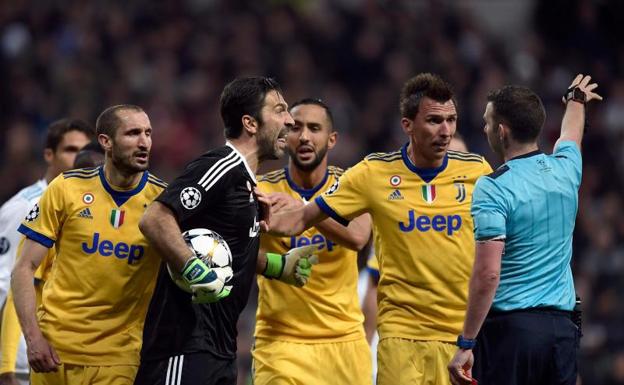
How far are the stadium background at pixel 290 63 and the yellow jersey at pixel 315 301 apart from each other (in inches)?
329

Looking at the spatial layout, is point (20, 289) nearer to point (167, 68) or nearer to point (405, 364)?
point (405, 364)

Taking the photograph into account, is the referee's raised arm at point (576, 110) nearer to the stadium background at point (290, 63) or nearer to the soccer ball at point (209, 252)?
the soccer ball at point (209, 252)

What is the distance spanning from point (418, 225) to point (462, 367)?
51.5 inches

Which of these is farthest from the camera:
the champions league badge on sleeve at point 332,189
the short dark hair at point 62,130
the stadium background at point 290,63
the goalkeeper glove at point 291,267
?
the stadium background at point 290,63

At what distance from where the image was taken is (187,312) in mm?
7168

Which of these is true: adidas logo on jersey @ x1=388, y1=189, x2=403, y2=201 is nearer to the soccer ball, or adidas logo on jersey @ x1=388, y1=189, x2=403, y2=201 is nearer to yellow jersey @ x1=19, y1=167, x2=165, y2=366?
the soccer ball

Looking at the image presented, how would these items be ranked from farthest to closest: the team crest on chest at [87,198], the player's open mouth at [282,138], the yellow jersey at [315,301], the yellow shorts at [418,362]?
the yellow jersey at [315,301]
the yellow shorts at [418,362]
the team crest on chest at [87,198]
the player's open mouth at [282,138]

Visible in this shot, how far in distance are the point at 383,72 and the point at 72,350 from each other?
39.7 feet

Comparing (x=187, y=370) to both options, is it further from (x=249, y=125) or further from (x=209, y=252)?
(x=249, y=125)

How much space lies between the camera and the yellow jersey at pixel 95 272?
7680mm

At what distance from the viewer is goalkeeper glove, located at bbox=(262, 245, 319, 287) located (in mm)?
8094

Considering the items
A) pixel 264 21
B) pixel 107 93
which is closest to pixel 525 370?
pixel 107 93

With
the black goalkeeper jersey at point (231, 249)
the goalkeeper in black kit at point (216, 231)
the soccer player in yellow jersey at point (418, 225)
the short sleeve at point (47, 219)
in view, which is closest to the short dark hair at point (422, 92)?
the soccer player in yellow jersey at point (418, 225)

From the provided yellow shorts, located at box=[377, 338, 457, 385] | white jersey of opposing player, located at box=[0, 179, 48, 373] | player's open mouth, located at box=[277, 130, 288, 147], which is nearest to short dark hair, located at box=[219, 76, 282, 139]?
player's open mouth, located at box=[277, 130, 288, 147]
